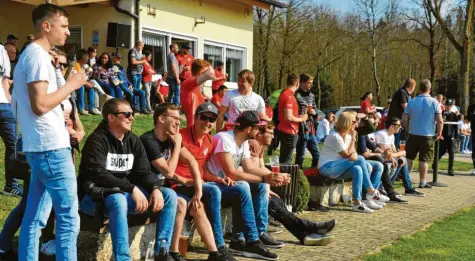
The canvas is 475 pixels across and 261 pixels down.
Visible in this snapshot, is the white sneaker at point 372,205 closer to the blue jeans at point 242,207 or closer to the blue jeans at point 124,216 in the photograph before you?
the blue jeans at point 242,207

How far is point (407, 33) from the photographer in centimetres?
4469

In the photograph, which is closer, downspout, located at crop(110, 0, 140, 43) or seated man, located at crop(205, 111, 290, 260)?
seated man, located at crop(205, 111, 290, 260)

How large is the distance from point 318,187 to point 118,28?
32.2 ft

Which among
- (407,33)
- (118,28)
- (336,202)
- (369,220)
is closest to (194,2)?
(118,28)

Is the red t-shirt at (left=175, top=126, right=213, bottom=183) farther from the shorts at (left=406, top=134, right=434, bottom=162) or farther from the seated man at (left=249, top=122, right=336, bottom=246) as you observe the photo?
the shorts at (left=406, top=134, right=434, bottom=162)

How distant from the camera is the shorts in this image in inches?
476

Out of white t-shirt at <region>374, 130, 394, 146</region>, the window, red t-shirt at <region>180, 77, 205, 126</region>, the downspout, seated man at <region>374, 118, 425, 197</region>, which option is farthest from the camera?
the window

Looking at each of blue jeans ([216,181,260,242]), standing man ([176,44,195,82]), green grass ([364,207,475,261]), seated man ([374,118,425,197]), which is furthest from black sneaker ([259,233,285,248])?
standing man ([176,44,195,82])

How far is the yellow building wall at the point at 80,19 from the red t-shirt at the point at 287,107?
9160 mm

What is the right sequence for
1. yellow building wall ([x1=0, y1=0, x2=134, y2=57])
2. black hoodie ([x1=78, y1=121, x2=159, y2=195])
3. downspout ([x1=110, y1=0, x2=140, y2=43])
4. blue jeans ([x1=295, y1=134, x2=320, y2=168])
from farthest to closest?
1. yellow building wall ([x1=0, y1=0, x2=134, y2=57])
2. downspout ([x1=110, y1=0, x2=140, y2=43])
3. blue jeans ([x1=295, y1=134, x2=320, y2=168])
4. black hoodie ([x1=78, y1=121, x2=159, y2=195])

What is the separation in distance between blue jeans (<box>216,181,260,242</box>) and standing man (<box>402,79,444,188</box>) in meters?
6.45

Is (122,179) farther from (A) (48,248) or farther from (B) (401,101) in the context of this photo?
(B) (401,101)

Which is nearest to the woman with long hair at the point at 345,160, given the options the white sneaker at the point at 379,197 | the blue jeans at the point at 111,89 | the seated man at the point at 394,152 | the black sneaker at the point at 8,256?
the white sneaker at the point at 379,197

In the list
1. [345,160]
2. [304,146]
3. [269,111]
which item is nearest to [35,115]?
[345,160]
